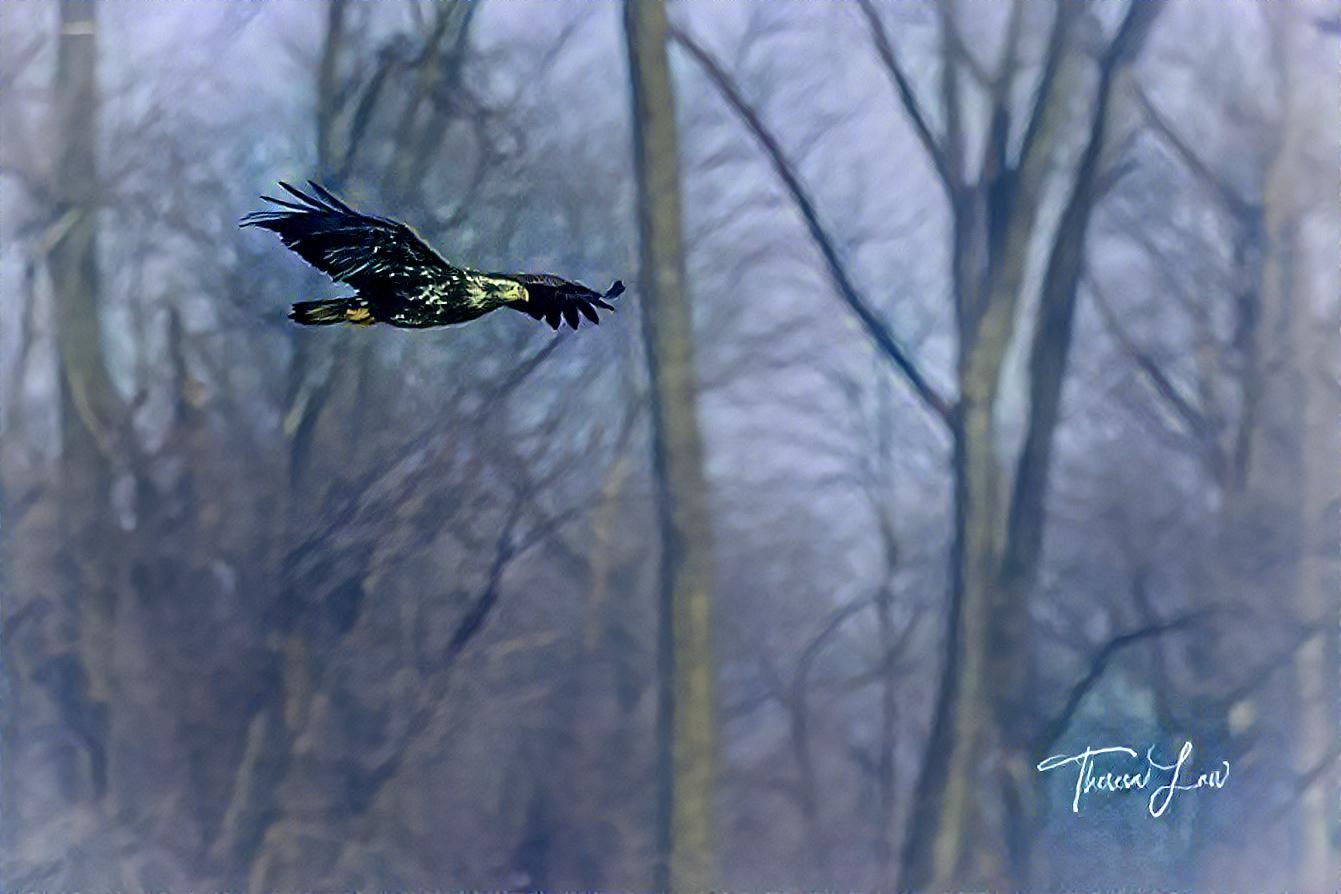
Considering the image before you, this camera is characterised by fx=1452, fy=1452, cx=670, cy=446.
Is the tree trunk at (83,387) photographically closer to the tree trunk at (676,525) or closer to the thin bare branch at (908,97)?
the tree trunk at (676,525)

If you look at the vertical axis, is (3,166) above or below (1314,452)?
above

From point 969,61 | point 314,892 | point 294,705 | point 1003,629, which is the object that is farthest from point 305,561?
point 969,61

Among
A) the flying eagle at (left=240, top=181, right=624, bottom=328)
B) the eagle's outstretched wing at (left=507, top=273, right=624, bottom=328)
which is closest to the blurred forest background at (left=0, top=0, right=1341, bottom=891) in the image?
the eagle's outstretched wing at (left=507, top=273, right=624, bottom=328)

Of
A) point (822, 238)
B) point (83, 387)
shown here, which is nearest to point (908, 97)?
point (822, 238)

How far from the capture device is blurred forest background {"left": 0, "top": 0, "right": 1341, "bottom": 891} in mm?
2773

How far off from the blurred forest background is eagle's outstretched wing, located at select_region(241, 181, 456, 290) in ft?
1.85

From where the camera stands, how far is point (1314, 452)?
292 cm

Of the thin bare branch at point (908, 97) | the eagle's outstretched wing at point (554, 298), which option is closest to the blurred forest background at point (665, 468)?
the thin bare branch at point (908, 97)

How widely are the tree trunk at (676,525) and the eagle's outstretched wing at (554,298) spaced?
0.31 meters

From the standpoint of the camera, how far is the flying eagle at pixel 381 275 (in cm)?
219

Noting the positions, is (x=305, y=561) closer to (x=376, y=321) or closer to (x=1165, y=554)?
(x=376, y=321)

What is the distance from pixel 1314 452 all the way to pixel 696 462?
1253 millimetres
